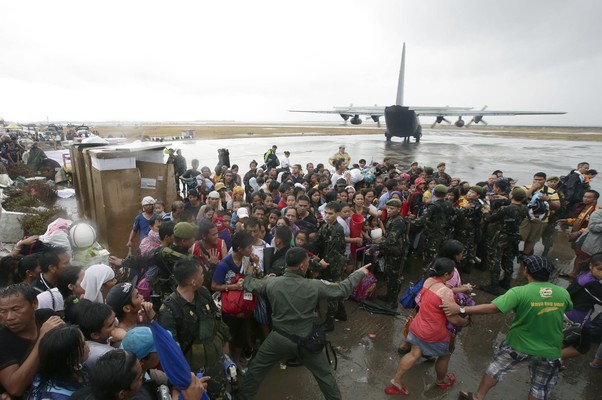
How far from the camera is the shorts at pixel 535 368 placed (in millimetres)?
2877

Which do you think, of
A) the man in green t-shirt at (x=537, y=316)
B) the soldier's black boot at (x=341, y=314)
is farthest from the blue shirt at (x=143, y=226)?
the man in green t-shirt at (x=537, y=316)

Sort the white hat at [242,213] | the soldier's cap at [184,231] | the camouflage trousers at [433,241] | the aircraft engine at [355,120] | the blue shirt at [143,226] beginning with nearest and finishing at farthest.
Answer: the soldier's cap at [184,231] → the blue shirt at [143,226] → the white hat at [242,213] → the camouflage trousers at [433,241] → the aircraft engine at [355,120]

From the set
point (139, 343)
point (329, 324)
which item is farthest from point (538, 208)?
point (139, 343)

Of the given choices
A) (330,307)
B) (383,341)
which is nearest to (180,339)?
(330,307)

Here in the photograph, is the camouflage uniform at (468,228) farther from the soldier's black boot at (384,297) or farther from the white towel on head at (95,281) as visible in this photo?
the white towel on head at (95,281)

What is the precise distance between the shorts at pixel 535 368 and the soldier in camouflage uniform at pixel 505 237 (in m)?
2.77

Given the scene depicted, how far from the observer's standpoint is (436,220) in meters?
5.71

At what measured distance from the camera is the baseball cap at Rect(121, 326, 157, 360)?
78.3 inches

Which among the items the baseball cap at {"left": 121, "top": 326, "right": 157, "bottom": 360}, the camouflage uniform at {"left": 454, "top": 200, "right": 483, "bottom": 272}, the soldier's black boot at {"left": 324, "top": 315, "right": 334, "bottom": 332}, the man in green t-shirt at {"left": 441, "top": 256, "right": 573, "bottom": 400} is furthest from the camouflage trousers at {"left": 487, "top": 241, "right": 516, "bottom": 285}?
the baseball cap at {"left": 121, "top": 326, "right": 157, "bottom": 360}

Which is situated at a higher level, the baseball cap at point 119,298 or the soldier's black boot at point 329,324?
the baseball cap at point 119,298

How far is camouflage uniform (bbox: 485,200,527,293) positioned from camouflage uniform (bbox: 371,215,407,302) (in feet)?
6.00

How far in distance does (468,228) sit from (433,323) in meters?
3.55

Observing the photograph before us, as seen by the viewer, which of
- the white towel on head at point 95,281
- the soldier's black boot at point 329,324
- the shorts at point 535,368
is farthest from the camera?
the soldier's black boot at point 329,324

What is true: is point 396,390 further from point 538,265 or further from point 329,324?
point 538,265
